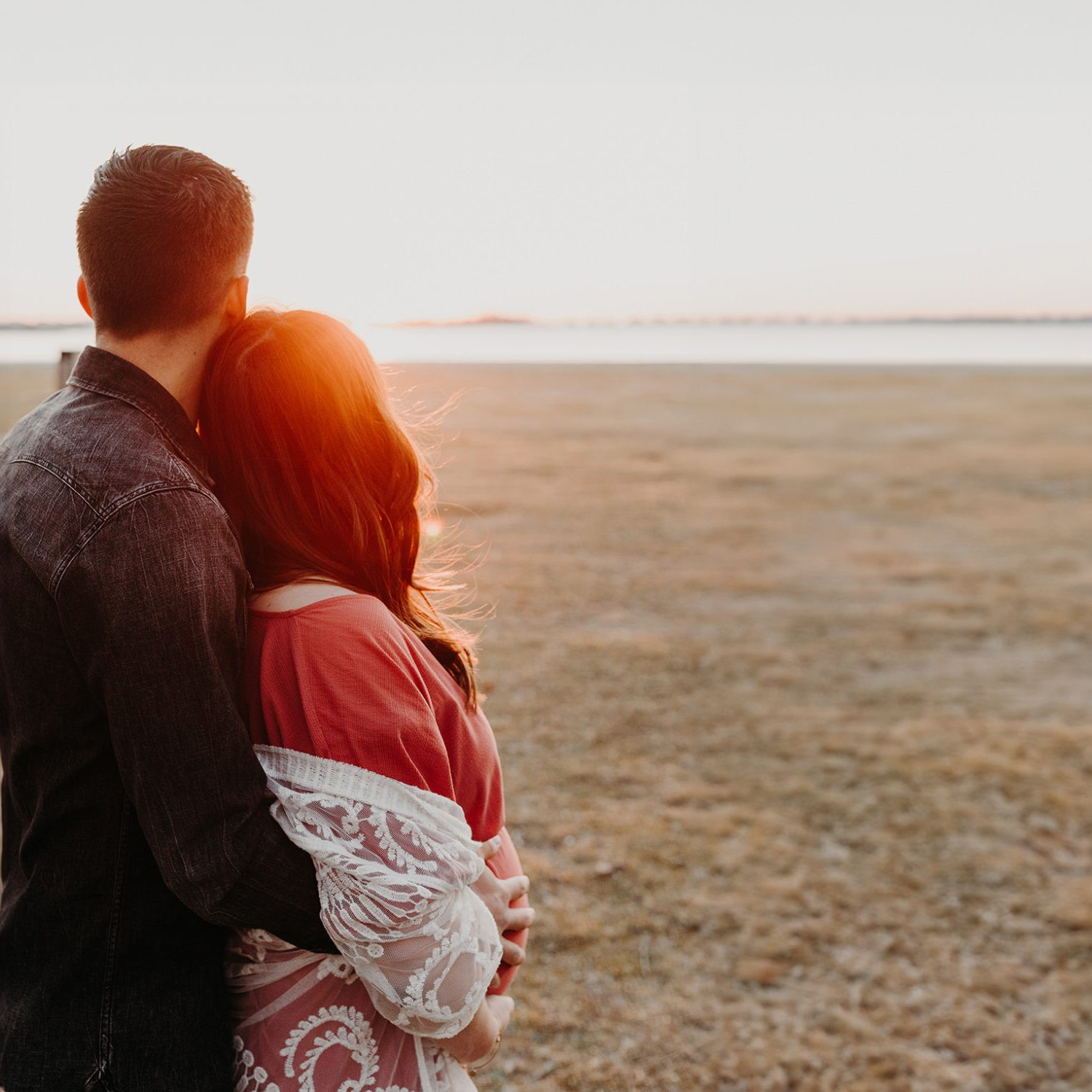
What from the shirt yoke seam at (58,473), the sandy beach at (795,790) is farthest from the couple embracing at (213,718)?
the sandy beach at (795,790)

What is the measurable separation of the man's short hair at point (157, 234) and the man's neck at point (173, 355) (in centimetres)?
2

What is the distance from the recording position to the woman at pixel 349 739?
62.6 inches

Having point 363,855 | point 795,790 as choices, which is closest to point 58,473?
point 363,855

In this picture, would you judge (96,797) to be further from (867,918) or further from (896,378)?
(896,378)

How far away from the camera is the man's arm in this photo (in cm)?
146

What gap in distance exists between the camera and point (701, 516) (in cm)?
1416

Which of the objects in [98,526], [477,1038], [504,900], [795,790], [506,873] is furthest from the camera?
[795,790]

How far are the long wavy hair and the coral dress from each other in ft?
0.42

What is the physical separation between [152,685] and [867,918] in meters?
3.81

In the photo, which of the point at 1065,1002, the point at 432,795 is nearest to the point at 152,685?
the point at 432,795

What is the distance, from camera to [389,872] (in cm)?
156

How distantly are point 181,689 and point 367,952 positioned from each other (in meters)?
0.48

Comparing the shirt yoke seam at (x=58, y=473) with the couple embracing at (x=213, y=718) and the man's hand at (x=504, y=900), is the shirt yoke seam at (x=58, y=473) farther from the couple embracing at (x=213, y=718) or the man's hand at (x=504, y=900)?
the man's hand at (x=504, y=900)

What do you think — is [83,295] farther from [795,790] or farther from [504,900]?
[795,790]
